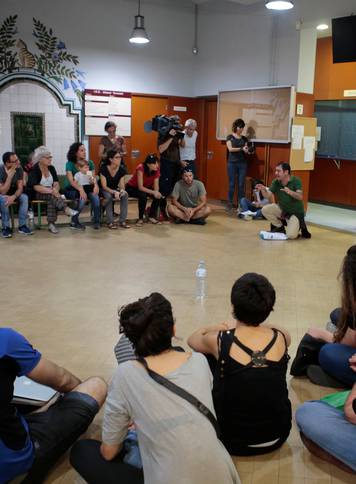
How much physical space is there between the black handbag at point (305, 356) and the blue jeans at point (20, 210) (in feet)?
15.3

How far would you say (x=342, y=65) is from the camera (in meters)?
9.34

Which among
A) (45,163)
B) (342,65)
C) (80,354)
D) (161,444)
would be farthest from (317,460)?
(342,65)

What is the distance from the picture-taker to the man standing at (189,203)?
7.69m

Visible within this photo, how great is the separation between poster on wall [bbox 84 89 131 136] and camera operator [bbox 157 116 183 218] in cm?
159

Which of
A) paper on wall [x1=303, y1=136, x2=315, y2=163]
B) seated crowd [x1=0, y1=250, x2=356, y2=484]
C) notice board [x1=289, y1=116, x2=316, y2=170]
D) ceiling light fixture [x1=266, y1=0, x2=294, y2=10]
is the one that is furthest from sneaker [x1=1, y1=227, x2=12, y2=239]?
paper on wall [x1=303, y1=136, x2=315, y2=163]

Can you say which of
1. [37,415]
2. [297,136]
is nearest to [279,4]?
[297,136]

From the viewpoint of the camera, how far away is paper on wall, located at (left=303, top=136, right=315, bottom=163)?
27.6 ft

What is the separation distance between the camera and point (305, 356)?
3035 mm

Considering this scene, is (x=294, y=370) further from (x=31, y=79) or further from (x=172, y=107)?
(x=172, y=107)

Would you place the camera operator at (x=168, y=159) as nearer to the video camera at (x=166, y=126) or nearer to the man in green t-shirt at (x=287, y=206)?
the video camera at (x=166, y=126)

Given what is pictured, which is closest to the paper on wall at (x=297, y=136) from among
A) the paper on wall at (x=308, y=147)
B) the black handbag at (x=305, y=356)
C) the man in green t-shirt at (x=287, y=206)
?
the paper on wall at (x=308, y=147)

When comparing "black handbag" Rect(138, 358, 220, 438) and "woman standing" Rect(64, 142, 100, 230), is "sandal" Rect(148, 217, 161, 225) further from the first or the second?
"black handbag" Rect(138, 358, 220, 438)

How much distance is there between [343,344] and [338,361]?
10cm

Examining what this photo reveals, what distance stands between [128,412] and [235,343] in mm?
582
